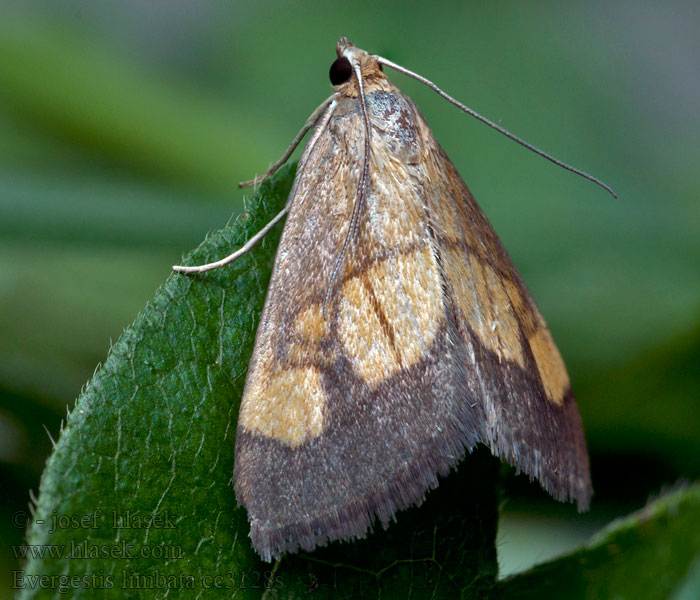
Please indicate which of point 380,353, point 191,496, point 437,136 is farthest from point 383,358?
point 437,136

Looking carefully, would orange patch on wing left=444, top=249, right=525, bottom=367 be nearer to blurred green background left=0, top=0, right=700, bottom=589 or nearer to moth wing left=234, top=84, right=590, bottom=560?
moth wing left=234, top=84, right=590, bottom=560

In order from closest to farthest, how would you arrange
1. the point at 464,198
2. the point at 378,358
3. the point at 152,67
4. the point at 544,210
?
the point at 378,358 → the point at 464,198 → the point at 544,210 → the point at 152,67

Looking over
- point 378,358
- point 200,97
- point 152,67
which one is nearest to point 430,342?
point 378,358

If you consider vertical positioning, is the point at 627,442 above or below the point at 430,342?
below

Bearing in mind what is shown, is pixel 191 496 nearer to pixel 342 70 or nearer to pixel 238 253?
pixel 238 253

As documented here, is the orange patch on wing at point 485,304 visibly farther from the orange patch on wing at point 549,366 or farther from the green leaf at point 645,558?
the green leaf at point 645,558

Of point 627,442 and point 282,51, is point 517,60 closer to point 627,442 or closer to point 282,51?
point 282,51

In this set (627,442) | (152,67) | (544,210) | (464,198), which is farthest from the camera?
(152,67)

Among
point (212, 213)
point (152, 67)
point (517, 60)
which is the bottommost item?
point (212, 213)
